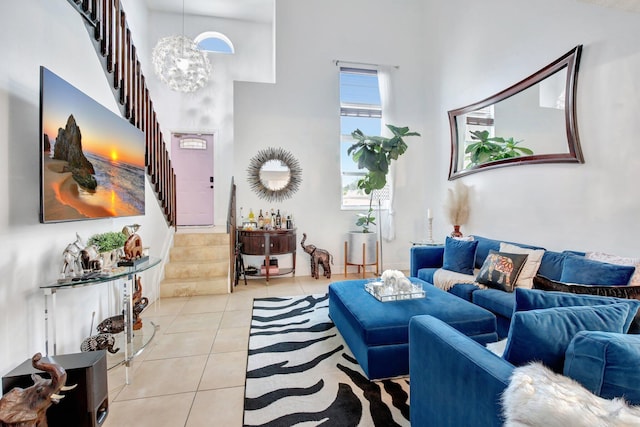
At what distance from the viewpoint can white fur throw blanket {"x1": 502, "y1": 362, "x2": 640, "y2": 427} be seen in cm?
70

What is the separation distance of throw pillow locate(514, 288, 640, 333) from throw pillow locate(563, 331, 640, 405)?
0.30 m

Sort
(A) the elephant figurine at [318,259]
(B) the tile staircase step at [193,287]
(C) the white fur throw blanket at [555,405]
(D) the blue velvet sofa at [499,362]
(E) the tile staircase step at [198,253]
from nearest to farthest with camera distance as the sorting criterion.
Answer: (C) the white fur throw blanket at [555,405] → (D) the blue velvet sofa at [499,362] → (B) the tile staircase step at [193,287] → (E) the tile staircase step at [198,253] → (A) the elephant figurine at [318,259]

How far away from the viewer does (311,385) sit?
2.01 m

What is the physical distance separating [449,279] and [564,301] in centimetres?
217

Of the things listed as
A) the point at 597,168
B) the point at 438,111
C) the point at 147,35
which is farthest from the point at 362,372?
the point at 147,35

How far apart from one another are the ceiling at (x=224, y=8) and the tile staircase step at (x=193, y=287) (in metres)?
4.85

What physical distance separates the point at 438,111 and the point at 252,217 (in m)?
3.74

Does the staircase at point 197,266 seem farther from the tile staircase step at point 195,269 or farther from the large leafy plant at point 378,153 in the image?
the large leafy plant at point 378,153

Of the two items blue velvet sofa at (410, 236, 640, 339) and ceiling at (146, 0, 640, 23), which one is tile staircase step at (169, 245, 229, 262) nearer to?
blue velvet sofa at (410, 236, 640, 339)

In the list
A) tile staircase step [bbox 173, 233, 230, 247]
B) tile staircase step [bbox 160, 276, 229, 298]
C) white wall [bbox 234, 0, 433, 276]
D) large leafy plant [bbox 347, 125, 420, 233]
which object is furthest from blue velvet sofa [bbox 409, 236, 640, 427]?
white wall [bbox 234, 0, 433, 276]

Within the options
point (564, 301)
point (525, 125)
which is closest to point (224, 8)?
point (525, 125)

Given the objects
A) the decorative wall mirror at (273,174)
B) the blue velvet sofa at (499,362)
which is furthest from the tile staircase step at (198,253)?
the blue velvet sofa at (499,362)

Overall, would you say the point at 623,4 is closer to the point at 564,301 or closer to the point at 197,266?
the point at 564,301

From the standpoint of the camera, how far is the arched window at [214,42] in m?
5.54
